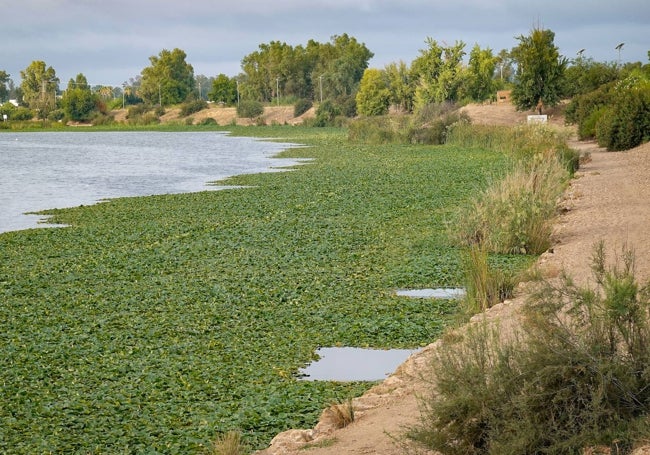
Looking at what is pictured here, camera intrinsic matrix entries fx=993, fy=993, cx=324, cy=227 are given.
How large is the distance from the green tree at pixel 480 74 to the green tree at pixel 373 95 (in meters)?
12.7

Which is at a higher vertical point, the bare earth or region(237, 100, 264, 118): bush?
the bare earth

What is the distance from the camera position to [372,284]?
530 inches

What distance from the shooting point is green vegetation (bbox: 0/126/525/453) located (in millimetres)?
8180

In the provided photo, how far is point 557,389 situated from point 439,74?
62961 mm

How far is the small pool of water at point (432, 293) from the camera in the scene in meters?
12.6

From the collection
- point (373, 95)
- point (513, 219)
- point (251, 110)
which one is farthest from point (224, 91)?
point (513, 219)

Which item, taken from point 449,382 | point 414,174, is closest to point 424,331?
point 449,382

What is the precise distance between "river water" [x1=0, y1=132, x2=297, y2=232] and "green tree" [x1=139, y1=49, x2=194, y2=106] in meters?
83.0

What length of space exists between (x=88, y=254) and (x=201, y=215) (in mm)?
5444

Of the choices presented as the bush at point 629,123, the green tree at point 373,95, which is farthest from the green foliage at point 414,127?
the green tree at point 373,95

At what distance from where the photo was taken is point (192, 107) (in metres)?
129

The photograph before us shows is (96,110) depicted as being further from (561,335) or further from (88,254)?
(561,335)

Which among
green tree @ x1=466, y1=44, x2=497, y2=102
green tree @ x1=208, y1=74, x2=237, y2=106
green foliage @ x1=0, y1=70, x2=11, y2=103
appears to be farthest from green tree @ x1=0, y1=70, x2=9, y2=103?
green tree @ x1=466, y1=44, x2=497, y2=102

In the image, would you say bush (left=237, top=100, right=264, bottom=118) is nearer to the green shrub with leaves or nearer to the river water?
the river water
